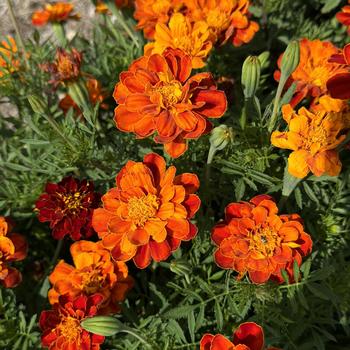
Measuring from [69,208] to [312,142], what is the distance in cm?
58

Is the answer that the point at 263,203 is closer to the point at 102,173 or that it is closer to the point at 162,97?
the point at 162,97

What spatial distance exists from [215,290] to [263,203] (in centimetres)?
28

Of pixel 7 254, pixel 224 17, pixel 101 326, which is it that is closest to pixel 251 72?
pixel 224 17

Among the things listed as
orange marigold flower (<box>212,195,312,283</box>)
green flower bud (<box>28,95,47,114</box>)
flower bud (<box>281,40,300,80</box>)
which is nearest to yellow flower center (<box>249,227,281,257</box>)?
orange marigold flower (<box>212,195,312,283</box>)

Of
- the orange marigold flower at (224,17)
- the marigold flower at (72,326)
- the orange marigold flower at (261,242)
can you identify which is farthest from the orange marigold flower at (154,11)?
the marigold flower at (72,326)

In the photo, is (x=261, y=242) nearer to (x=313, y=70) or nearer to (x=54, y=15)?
(x=313, y=70)

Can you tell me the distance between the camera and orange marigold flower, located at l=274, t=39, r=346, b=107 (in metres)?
1.17

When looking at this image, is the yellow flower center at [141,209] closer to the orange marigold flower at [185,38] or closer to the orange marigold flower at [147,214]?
the orange marigold flower at [147,214]

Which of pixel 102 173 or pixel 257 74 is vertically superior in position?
pixel 257 74

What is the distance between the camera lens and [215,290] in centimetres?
113

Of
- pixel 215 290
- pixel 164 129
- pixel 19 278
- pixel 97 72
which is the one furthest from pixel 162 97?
pixel 97 72

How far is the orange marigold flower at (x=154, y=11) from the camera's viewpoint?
50.6 inches

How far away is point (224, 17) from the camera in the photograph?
4.04 ft

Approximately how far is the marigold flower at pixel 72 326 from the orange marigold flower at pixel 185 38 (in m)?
0.61
